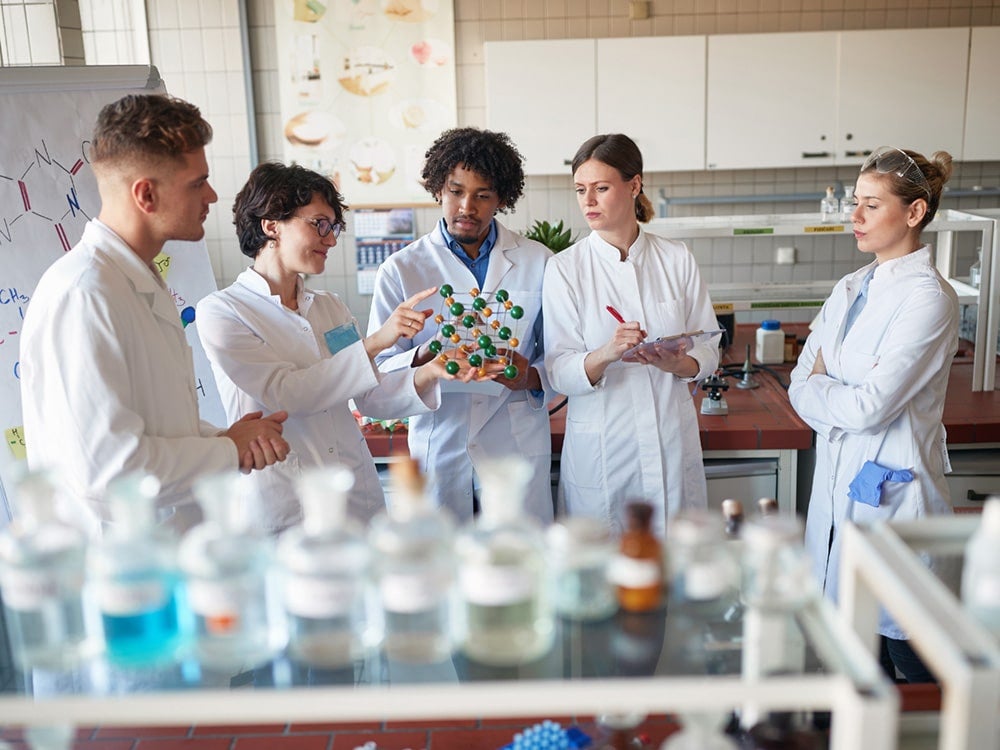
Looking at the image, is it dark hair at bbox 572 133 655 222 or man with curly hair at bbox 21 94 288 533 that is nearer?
man with curly hair at bbox 21 94 288 533

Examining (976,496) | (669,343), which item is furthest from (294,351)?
(976,496)

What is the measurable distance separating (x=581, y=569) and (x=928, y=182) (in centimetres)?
168

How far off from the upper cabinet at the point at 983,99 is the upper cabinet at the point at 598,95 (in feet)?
4.74

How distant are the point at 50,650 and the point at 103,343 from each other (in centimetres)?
63

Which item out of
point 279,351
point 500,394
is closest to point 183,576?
point 279,351

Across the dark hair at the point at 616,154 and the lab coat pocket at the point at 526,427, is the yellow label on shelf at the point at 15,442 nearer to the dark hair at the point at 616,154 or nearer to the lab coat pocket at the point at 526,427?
the lab coat pocket at the point at 526,427

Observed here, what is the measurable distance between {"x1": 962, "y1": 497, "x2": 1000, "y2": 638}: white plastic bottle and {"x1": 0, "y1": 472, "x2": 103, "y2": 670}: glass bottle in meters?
0.95

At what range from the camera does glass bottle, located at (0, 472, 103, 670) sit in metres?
0.96

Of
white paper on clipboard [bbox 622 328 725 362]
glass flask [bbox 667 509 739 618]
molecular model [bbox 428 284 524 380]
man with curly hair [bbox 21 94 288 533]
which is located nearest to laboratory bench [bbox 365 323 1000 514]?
white paper on clipboard [bbox 622 328 725 362]

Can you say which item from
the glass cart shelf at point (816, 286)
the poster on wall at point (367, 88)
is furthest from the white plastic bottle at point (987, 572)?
the poster on wall at point (367, 88)

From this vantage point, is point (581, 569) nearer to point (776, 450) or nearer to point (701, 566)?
point (701, 566)

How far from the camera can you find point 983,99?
195 inches

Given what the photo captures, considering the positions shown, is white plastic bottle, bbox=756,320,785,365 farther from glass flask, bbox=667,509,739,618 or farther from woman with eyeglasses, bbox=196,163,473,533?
glass flask, bbox=667,509,739,618

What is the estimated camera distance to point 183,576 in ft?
3.22
